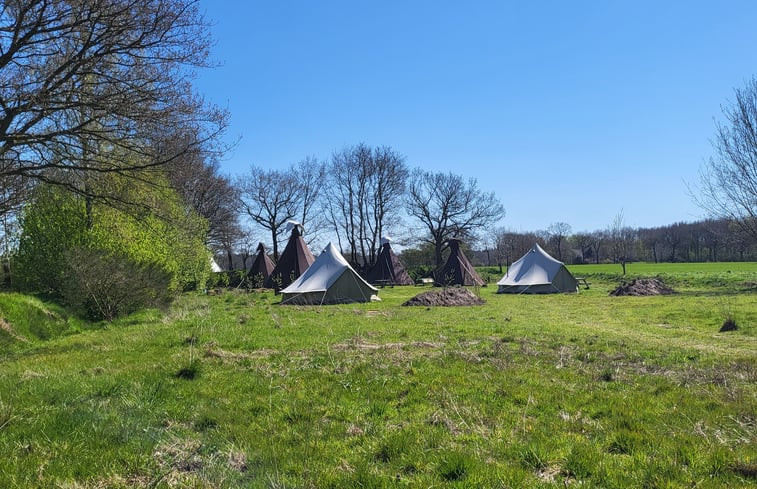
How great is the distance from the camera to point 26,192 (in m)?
14.0

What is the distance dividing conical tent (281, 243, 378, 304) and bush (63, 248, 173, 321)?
22.9 feet

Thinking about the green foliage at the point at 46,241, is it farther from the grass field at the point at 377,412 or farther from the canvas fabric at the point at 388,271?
the canvas fabric at the point at 388,271

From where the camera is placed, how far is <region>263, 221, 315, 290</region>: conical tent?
87.8 ft

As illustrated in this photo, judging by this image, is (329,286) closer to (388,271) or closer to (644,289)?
(644,289)

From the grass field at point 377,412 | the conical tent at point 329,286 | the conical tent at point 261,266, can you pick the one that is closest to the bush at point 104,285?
the grass field at point 377,412

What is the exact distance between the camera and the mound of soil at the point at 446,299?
1936cm

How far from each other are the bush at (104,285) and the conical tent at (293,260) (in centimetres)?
1285

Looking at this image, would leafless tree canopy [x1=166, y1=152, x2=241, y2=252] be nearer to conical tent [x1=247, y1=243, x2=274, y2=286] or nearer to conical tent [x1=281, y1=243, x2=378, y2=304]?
conical tent [x1=247, y1=243, x2=274, y2=286]

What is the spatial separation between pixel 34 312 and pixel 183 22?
7806mm

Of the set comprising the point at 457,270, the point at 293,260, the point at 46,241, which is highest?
the point at 46,241

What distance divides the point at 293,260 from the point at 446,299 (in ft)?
34.8

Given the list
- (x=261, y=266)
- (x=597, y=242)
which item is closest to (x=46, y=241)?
(x=261, y=266)

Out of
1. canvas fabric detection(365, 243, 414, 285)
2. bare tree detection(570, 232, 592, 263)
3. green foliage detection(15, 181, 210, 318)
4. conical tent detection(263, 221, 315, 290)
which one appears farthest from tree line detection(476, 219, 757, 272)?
green foliage detection(15, 181, 210, 318)

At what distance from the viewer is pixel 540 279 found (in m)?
27.5
